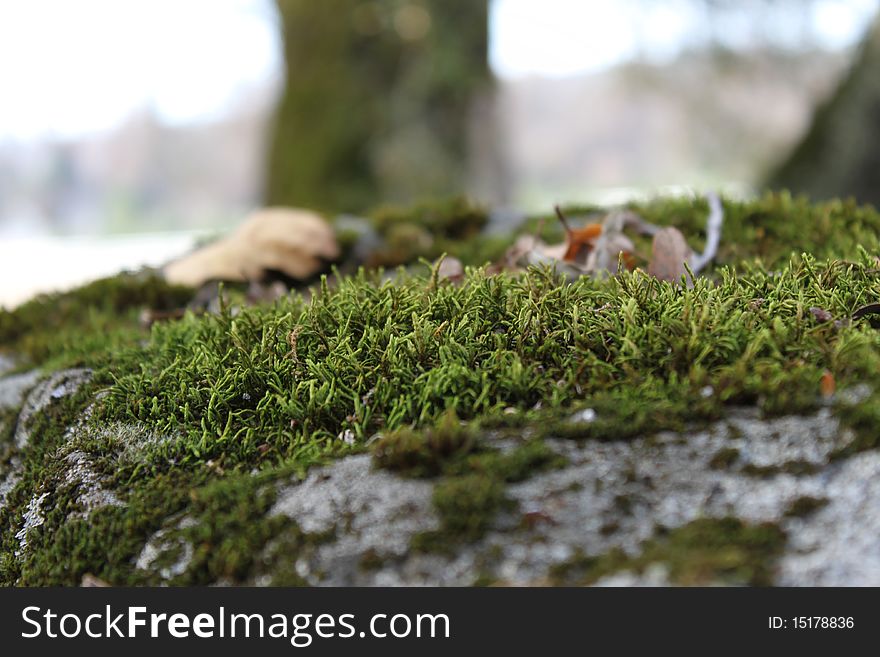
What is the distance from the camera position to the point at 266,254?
2504 mm

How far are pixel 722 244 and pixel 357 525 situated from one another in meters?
1.55

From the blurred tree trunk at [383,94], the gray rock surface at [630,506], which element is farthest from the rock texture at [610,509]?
the blurred tree trunk at [383,94]

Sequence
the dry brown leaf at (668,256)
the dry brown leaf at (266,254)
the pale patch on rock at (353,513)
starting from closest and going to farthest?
the pale patch on rock at (353,513), the dry brown leaf at (668,256), the dry brown leaf at (266,254)

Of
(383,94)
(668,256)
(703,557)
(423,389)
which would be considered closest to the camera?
(703,557)

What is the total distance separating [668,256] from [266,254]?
54.4 inches

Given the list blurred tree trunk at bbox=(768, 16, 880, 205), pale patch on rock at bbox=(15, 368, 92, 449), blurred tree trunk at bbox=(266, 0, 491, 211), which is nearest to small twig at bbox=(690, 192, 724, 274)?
pale patch on rock at bbox=(15, 368, 92, 449)

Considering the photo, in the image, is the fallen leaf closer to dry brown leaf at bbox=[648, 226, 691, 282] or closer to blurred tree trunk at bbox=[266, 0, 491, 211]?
dry brown leaf at bbox=[648, 226, 691, 282]

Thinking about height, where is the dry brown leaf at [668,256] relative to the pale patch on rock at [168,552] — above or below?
above

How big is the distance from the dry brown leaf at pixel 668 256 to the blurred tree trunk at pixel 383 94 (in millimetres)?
6398

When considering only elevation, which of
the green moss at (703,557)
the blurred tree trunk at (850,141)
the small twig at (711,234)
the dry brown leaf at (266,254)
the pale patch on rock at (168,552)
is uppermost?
the blurred tree trunk at (850,141)

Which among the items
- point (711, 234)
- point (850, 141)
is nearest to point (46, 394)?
point (711, 234)

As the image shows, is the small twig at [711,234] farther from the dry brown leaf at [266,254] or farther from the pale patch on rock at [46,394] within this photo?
the pale patch on rock at [46,394]

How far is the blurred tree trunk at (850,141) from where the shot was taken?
7.96m

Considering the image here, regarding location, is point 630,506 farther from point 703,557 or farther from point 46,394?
point 46,394
